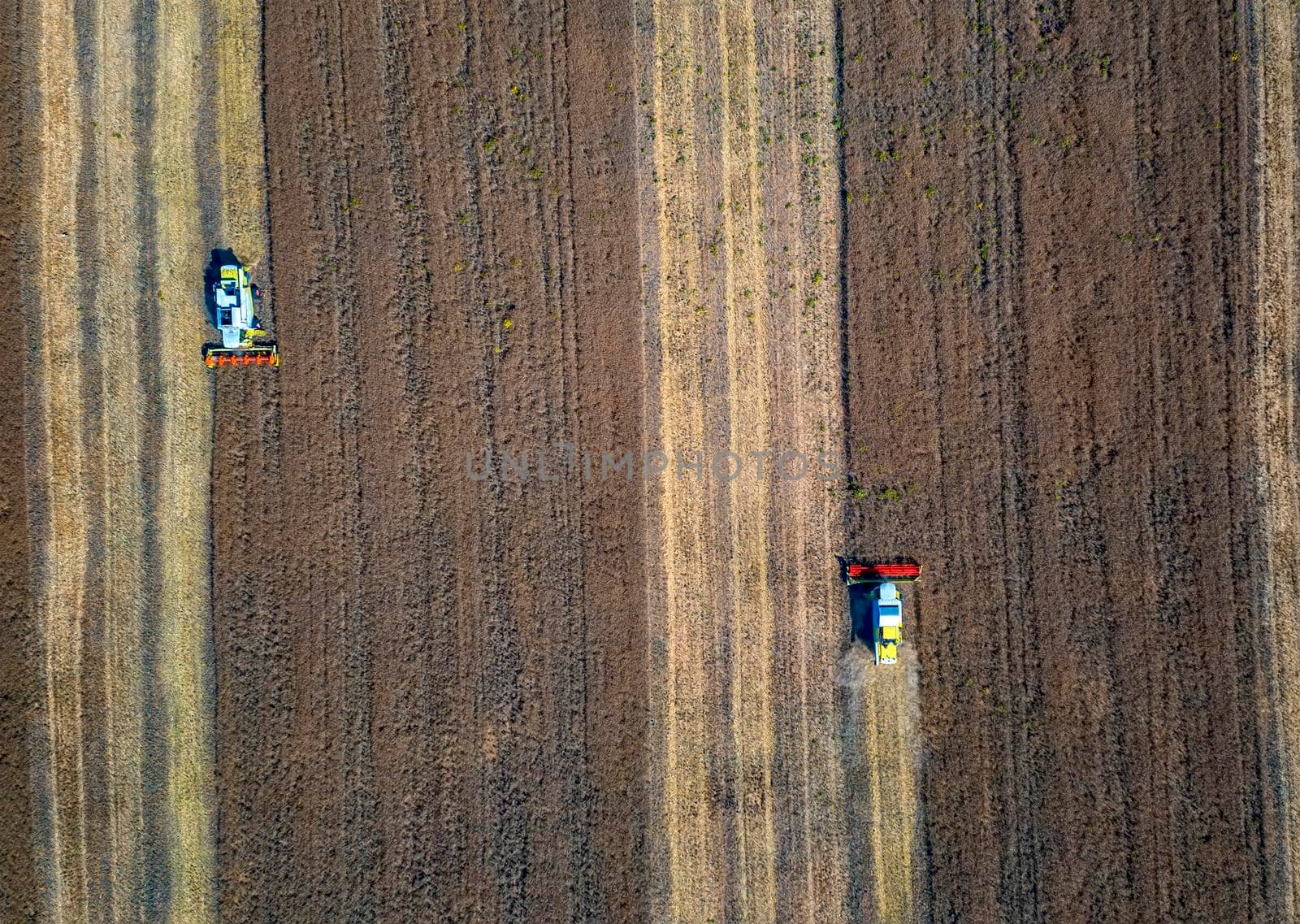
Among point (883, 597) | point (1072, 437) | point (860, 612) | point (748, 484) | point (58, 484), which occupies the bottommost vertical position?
point (860, 612)

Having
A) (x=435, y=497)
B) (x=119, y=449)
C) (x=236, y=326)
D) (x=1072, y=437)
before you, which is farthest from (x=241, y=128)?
(x=1072, y=437)

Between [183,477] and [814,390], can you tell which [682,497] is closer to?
[814,390]

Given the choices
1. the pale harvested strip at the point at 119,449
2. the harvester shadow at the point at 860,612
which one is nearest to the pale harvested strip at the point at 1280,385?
the harvester shadow at the point at 860,612

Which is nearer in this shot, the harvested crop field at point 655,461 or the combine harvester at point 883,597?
the combine harvester at point 883,597

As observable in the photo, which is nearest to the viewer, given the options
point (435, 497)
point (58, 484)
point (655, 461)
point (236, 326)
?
point (236, 326)

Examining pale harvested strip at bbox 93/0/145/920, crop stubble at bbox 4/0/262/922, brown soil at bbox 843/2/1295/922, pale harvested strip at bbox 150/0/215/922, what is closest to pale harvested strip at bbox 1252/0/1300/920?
brown soil at bbox 843/2/1295/922

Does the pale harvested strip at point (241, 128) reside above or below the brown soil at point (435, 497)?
above

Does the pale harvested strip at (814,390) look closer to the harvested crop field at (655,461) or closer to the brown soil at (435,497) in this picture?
the harvested crop field at (655,461)

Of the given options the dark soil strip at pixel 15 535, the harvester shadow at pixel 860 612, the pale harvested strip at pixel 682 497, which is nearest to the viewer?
the dark soil strip at pixel 15 535
